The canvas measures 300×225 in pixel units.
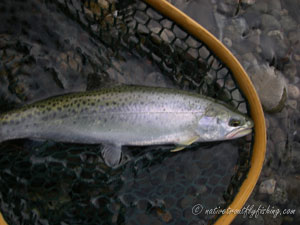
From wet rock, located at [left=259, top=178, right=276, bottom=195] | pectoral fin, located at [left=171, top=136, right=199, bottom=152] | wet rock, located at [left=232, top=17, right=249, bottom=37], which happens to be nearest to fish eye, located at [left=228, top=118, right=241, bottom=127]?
pectoral fin, located at [left=171, top=136, right=199, bottom=152]

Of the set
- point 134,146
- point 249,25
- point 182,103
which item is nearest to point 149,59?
point 182,103

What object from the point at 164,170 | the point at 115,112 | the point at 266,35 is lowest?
the point at 164,170

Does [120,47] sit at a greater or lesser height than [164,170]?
greater

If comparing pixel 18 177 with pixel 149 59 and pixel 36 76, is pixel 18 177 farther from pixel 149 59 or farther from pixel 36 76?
pixel 149 59

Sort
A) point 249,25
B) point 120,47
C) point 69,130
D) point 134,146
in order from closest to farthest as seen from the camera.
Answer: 1. point 69,130
2. point 134,146
3. point 120,47
4. point 249,25

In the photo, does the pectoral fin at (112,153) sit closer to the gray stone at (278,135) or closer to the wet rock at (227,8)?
the gray stone at (278,135)

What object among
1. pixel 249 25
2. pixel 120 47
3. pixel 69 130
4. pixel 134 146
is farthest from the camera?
pixel 249 25

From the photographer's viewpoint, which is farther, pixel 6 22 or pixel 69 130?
pixel 6 22

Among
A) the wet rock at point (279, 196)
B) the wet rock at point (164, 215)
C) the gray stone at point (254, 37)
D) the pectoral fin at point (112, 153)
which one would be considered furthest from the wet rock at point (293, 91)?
the pectoral fin at point (112, 153)
